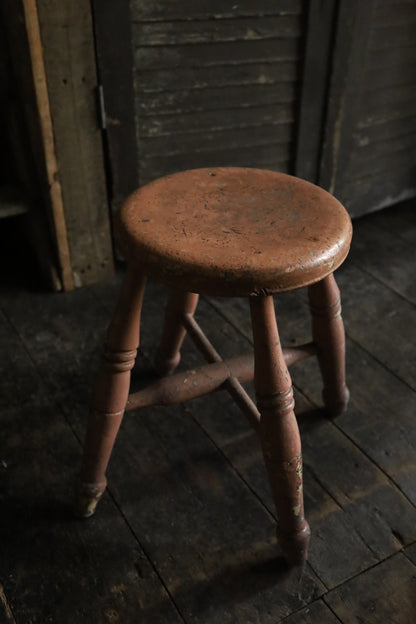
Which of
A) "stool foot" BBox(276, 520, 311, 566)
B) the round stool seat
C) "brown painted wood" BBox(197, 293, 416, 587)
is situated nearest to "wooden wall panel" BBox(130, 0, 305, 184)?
the round stool seat

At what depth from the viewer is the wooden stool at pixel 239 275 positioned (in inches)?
34.0

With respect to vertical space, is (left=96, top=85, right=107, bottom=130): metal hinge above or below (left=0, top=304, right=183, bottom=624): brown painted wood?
above

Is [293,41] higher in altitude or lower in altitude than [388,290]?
higher

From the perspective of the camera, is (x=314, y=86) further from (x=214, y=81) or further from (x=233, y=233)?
(x=233, y=233)

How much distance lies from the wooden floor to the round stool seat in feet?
1.68

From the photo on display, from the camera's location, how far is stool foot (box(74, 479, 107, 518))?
3.65 ft

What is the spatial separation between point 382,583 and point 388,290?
0.95 meters

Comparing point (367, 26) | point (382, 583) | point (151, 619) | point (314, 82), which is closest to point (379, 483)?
point (382, 583)

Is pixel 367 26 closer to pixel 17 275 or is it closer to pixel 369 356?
pixel 369 356

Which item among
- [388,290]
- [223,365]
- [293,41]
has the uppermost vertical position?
[293,41]

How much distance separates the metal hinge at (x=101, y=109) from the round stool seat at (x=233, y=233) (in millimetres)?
569

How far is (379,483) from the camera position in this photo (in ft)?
4.00

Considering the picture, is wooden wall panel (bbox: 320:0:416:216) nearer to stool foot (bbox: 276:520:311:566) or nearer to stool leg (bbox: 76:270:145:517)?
stool leg (bbox: 76:270:145:517)

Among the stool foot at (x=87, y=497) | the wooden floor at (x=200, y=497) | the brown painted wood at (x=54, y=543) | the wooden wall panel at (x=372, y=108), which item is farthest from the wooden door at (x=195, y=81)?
the stool foot at (x=87, y=497)
